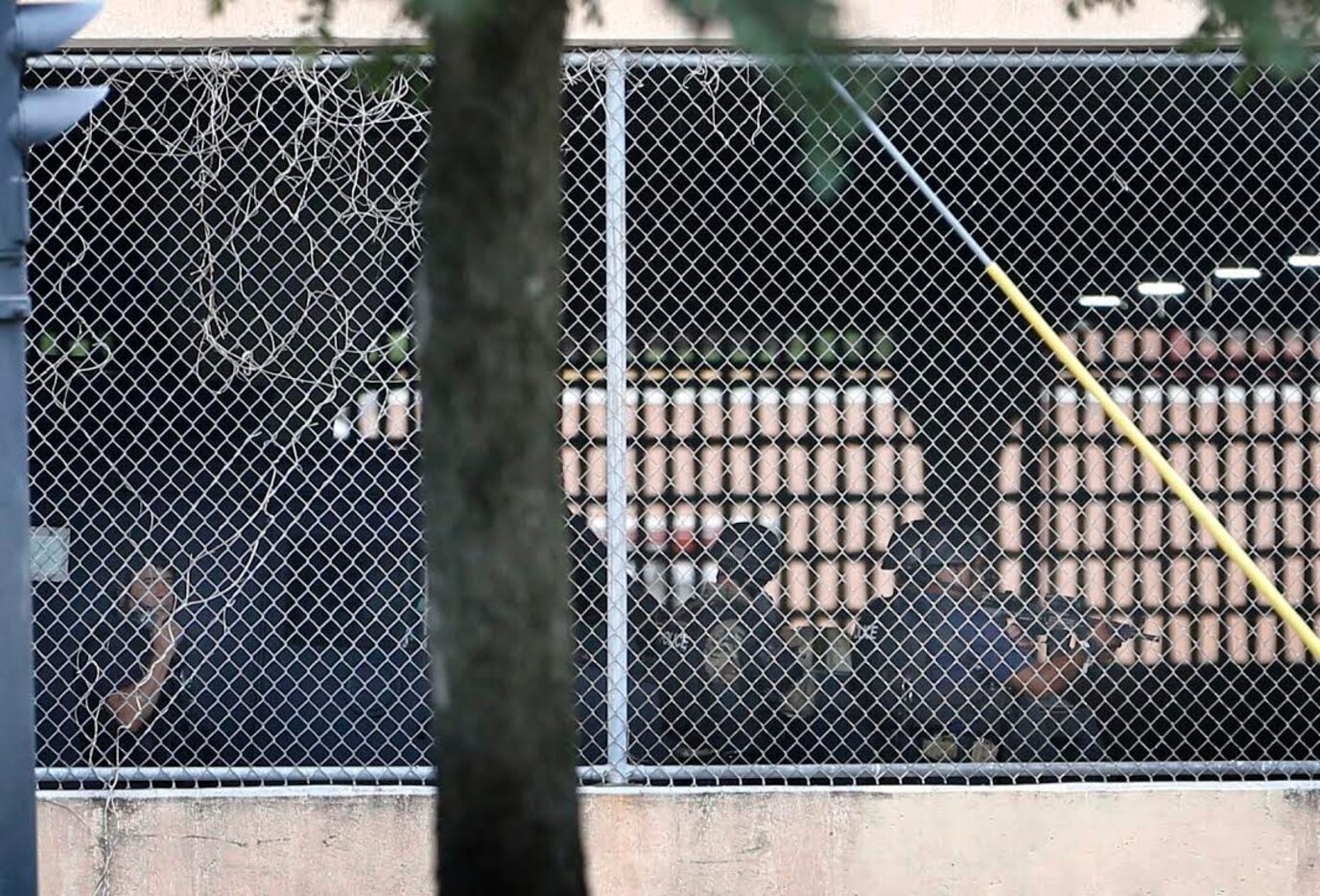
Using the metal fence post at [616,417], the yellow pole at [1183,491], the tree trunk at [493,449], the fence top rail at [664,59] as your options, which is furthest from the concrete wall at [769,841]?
the tree trunk at [493,449]

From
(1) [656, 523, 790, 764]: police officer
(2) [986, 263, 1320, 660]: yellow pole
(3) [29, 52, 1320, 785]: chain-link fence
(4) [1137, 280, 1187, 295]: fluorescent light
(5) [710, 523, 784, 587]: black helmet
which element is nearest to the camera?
(2) [986, 263, 1320, 660]: yellow pole

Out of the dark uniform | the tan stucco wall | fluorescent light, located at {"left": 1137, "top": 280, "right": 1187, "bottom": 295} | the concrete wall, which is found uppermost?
the tan stucco wall

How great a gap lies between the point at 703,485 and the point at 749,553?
0.99 feet

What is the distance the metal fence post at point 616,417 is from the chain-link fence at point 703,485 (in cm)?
39

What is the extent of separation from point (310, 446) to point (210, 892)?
1.56m

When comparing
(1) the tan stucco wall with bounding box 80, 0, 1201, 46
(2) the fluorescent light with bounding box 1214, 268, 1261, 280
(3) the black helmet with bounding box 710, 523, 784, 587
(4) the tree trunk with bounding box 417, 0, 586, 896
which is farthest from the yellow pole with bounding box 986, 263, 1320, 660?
(4) the tree trunk with bounding box 417, 0, 586, 896

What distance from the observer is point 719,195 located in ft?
24.1

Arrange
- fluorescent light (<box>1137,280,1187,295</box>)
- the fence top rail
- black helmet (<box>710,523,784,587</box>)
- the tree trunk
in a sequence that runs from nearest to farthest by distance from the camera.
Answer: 1. the tree trunk
2. the fence top rail
3. black helmet (<box>710,523,784,587</box>)
4. fluorescent light (<box>1137,280,1187,295</box>)

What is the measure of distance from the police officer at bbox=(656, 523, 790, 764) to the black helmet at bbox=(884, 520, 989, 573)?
51 centimetres

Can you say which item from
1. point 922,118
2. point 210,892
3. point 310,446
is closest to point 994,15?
point 922,118

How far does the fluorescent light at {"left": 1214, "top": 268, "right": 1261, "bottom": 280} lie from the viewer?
22.4 ft

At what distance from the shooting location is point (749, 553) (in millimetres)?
6492

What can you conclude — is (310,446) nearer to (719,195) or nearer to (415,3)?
(719,195)

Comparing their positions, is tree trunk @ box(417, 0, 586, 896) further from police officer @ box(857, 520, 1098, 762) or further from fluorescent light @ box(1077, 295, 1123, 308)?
fluorescent light @ box(1077, 295, 1123, 308)
